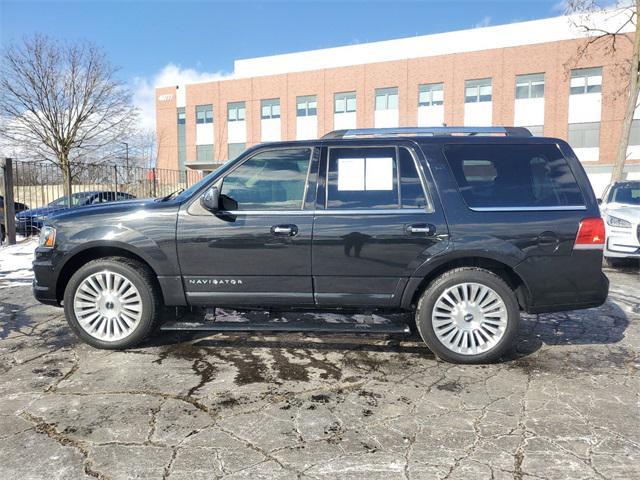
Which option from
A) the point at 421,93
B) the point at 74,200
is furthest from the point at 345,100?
the point at 74,200

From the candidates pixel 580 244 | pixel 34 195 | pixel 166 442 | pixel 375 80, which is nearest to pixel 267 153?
pixel 166 442

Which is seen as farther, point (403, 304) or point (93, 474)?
point (403, 304)

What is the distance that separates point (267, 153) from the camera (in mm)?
4133

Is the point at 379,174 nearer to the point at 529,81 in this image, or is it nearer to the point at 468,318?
the point at 468,318

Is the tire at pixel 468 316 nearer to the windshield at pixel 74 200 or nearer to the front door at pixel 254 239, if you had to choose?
the front door at pixel 254 239

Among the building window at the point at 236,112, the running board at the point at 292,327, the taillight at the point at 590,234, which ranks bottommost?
the running board at the point at 292,327

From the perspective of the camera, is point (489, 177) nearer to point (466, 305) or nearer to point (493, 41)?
point (466, 305)

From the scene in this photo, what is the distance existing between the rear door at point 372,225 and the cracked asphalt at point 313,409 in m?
0.65

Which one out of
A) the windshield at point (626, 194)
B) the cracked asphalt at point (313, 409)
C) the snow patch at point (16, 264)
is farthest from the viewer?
the windshield at point (626, 194)

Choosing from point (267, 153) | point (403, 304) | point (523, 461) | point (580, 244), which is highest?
point (267, 153)

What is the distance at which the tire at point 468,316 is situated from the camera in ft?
12.6

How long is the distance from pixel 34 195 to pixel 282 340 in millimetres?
11400

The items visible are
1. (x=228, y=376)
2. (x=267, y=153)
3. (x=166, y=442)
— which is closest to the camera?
(x=166, y=442)

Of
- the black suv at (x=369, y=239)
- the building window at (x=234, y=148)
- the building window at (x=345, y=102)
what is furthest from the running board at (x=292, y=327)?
the building window at (x=234, y=148)
